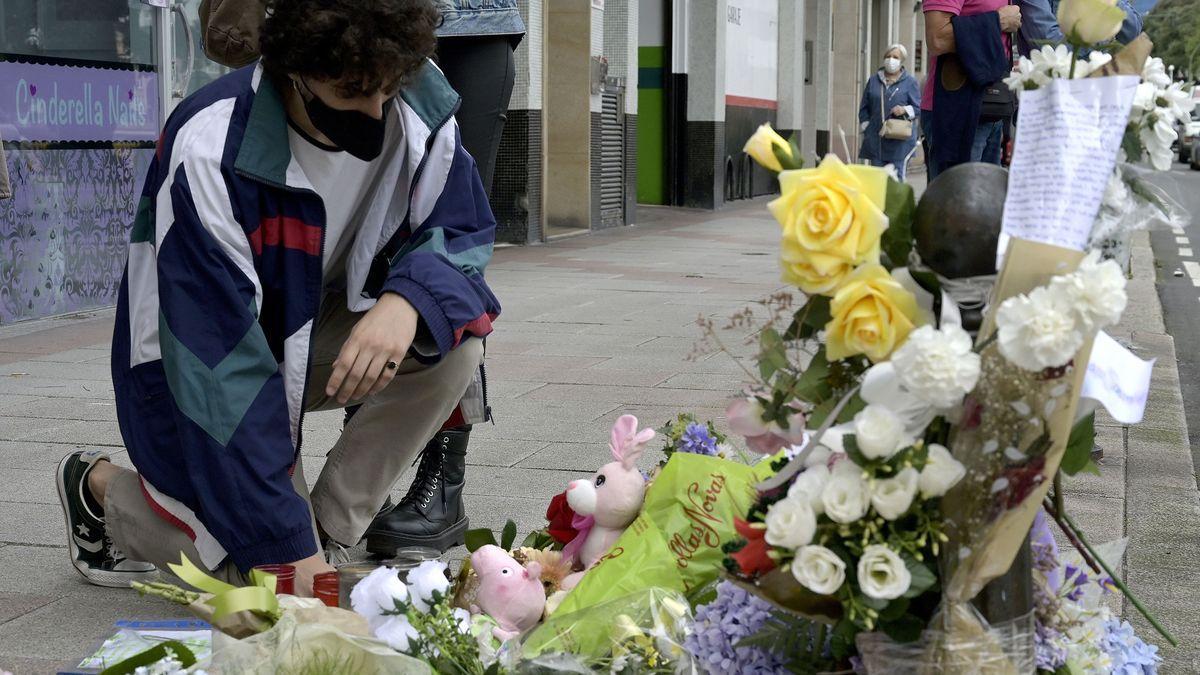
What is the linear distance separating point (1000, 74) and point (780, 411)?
138 inches

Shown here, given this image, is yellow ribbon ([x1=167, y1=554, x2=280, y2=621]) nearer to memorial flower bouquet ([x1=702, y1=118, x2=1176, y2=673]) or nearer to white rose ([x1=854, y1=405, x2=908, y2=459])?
memorial flower bouquet ([x1=702, y1=118, x2=1176, y2=673])

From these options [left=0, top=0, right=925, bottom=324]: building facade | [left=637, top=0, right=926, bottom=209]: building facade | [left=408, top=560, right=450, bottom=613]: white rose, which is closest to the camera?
[left=408, top=560, right=450, bottom=613]: white rose

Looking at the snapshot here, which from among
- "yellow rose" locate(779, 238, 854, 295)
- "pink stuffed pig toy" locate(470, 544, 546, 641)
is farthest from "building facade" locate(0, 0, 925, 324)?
"pink stuffed pig toy" locate(470, 544, 546, 641)

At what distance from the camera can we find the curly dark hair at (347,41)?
2740 mm

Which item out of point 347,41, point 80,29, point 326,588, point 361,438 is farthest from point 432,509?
point 80,29

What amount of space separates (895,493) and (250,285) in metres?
1.59

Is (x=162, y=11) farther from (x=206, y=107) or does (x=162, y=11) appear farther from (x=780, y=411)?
(x=780, y=411)

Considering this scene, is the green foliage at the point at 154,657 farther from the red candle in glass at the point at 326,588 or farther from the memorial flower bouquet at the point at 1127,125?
the memorial flower bouquet at the point at 1127,125

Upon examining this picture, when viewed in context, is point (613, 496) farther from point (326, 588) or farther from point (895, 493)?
point (895, 493)

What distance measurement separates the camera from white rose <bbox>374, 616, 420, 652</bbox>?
7.14 ft

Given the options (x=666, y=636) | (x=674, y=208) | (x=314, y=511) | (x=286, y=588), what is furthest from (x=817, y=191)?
(x=674, y=208)

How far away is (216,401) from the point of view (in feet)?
8.89

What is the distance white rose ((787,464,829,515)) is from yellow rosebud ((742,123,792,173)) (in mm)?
373

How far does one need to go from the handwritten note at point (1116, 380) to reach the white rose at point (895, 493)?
242 mm
